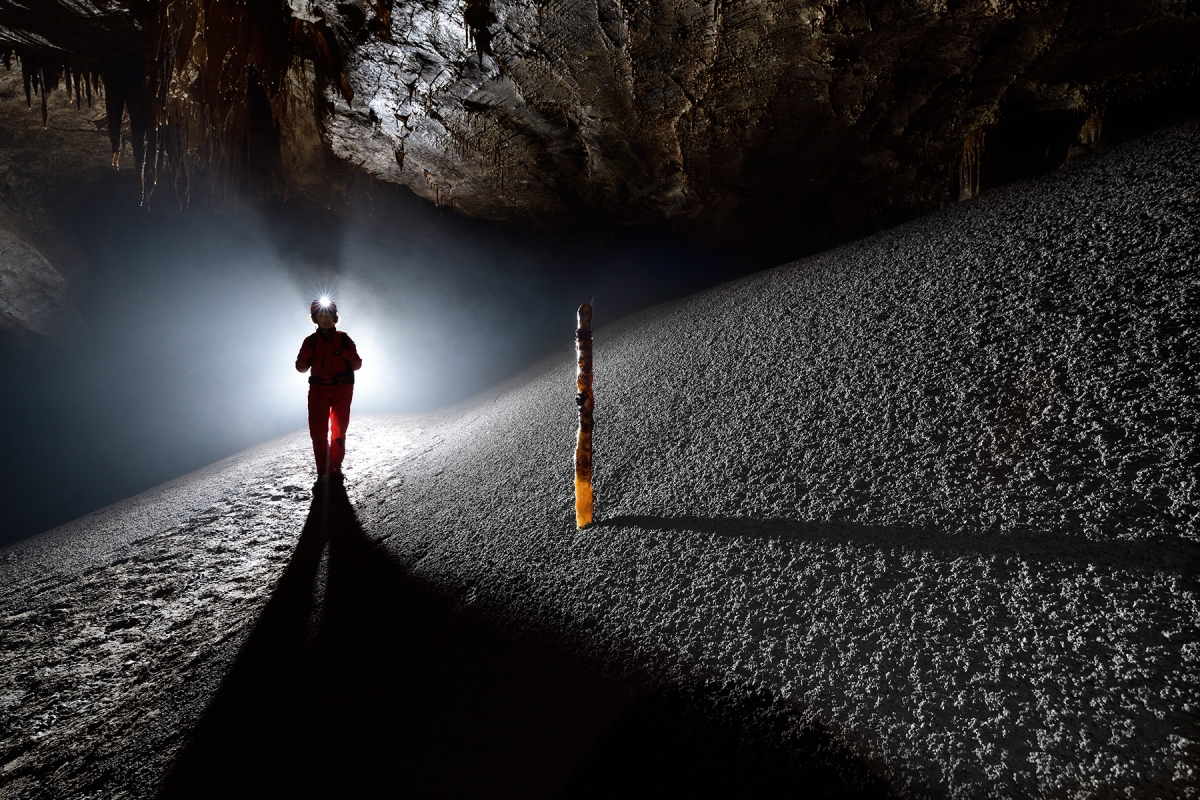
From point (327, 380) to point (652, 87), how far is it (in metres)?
3.89

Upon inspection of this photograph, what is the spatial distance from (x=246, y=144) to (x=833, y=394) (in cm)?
655

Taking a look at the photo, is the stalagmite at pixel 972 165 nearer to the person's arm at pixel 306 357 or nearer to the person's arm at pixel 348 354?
the person's arm at pixel 348 354

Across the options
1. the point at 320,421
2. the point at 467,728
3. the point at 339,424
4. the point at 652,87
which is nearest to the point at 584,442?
the point at 467,728

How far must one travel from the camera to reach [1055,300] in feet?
7.63

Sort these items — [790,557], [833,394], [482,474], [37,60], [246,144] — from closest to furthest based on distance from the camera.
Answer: [790,557] → [833,394] → [482,474] → [37,60] → [246,144]

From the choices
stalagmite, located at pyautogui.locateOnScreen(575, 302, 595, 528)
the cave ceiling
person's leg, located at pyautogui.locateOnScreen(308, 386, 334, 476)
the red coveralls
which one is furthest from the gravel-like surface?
the cave ceiling

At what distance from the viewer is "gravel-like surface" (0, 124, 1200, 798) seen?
115 cm

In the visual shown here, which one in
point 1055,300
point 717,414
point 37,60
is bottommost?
point 717,414

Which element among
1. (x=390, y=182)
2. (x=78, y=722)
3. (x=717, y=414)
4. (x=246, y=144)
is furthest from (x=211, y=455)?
(x=717, y=414)

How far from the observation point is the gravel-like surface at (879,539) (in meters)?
1.15

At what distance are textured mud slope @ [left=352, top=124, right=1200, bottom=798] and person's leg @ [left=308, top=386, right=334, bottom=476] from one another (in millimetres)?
980

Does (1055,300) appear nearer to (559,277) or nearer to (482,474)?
(482,474)

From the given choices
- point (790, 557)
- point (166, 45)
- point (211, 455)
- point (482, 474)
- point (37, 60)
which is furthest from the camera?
point (211, 455)

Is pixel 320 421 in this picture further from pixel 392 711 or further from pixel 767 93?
pixel 767 93
